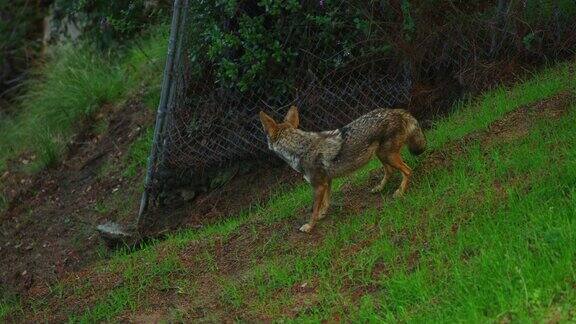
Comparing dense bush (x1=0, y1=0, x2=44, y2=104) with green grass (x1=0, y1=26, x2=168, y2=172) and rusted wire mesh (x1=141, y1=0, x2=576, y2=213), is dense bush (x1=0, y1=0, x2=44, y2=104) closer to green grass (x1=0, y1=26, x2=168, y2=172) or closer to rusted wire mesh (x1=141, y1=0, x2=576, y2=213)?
green grass (x1=0, y1=26, x2=168, y2=172)

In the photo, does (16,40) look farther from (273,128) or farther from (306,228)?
(306,228)

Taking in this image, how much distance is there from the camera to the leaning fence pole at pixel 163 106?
9.21m

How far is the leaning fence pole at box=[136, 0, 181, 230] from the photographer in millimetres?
9211

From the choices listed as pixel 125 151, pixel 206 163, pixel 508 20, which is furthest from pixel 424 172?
pixel 125 151

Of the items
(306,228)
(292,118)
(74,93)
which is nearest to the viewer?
(306,228)

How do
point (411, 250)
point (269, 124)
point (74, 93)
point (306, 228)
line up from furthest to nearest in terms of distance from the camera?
point (74, 93)
point (269, 124)
point (306, 228)
point (411, 250)

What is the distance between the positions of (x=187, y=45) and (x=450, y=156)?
3.52 metres

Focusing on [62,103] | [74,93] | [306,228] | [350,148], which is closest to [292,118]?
[350,148]

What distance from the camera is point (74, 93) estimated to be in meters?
13.6

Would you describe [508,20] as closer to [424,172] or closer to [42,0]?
[424,172]

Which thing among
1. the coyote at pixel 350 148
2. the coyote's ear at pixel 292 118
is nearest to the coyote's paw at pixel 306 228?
the coyote at pixel 350 148

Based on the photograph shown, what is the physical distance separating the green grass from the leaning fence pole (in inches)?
126

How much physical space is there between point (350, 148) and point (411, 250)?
1.30 m

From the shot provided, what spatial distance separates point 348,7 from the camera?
29.4 feet
